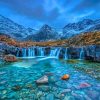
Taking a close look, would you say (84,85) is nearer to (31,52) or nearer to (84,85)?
(84,85)

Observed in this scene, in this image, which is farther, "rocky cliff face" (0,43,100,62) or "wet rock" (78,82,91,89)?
"rocky cliff face" (0,43,100,62)

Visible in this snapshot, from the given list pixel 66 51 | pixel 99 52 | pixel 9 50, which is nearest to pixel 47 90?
pixel 99 52

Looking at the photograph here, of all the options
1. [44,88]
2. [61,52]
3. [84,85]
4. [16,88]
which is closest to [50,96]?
[44,88]

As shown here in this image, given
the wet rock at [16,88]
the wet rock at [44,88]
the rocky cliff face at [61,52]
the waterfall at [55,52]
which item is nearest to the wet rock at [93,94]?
the wet rock at [44,88]

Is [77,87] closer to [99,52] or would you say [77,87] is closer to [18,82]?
[18,82]

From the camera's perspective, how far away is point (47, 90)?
1069cm

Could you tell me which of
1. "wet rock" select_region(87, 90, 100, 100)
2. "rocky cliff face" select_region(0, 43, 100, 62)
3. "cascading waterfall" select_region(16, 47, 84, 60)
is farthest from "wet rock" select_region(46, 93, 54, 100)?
"cascading waterfall" select_region(16, 47, 84, 60)

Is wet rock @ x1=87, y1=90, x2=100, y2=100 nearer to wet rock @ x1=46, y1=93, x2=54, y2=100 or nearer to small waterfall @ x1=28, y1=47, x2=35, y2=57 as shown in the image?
wet rock @ x1=46, y1=93, x2=54, y2=100

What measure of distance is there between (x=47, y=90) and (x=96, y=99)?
10.1 feet

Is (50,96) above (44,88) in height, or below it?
below

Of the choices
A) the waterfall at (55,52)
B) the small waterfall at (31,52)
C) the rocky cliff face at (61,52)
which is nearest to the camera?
the rocky cliff face at (61,52)

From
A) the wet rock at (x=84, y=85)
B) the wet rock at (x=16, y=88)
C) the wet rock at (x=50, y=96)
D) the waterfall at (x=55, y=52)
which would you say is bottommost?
the wet rock at (x=50, y=96)

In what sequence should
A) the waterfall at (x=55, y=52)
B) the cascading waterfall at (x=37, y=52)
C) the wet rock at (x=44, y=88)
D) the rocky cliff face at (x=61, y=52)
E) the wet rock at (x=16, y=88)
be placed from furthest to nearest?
the cascading waterfall at (x=37, y=52), the waterfall at (x=55, y=52), the rocky cliff face at (x=61, y=52), the wet rock at (x=16, y=88), the wet rock at (x=44, y=88)

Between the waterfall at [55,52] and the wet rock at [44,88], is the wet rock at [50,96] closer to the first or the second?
the wet rock at [44,88]
